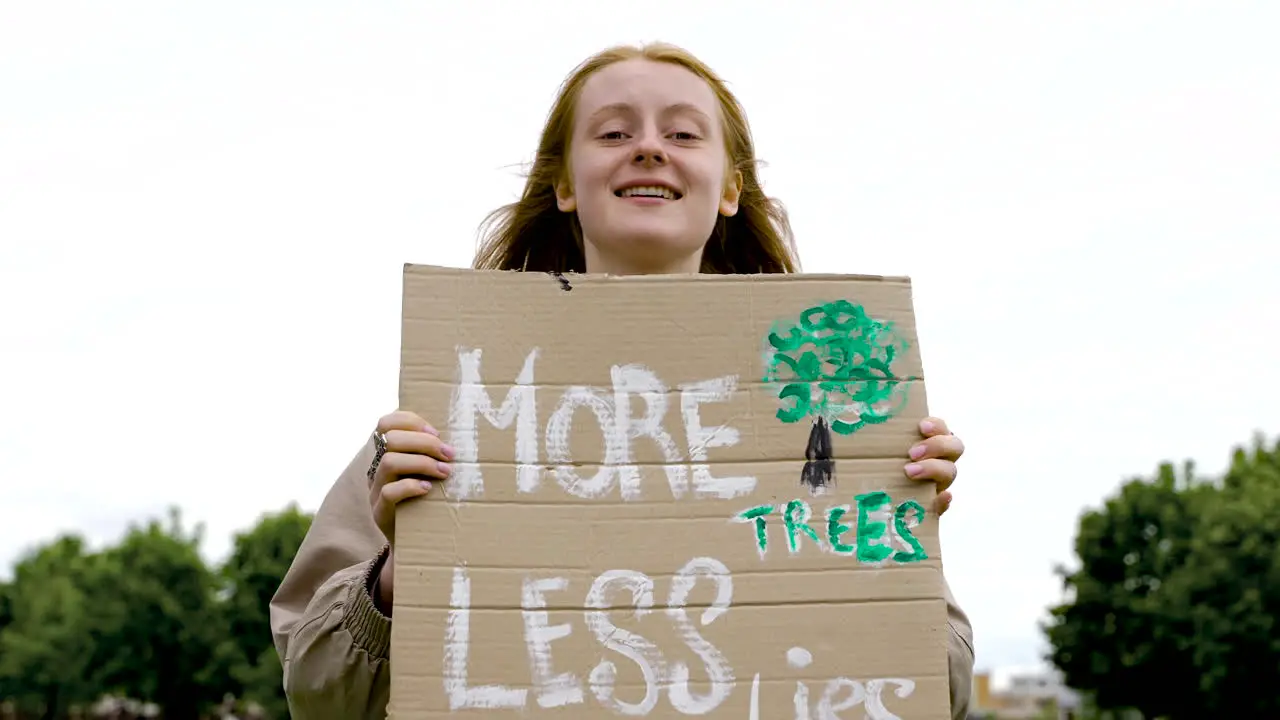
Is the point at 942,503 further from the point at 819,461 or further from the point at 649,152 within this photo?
the point at 649,152

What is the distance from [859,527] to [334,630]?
1.08 meters

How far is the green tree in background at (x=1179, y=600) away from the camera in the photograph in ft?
93.8

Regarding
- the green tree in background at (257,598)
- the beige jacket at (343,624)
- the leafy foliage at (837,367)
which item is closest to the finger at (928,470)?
the leafy foliage at (837,367)

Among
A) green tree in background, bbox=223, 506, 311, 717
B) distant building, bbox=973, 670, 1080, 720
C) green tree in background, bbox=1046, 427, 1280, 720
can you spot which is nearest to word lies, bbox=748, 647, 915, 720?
green tree in background, bbox=1046, 427, 1280, 720

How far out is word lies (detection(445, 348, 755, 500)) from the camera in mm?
2768

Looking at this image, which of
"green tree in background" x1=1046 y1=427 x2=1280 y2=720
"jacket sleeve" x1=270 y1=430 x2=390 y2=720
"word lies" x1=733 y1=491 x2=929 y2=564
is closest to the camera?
"word lies" x1=733 y1=491 x2=929 y2=564

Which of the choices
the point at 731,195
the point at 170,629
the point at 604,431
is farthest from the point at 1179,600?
the point at 604,431

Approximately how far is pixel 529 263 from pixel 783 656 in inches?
57.4

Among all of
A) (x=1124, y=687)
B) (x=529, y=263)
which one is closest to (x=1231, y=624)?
(x=1124, y=687)

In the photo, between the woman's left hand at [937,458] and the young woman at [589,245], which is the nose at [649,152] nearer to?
the young woman at [589,245]

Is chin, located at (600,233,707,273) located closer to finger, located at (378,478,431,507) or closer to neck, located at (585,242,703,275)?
neck, located at (585,242,703,275)

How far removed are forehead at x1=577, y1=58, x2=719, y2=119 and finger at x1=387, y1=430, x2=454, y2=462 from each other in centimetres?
98

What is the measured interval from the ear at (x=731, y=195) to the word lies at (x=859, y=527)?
1080mm

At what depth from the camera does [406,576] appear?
269 centimetres
